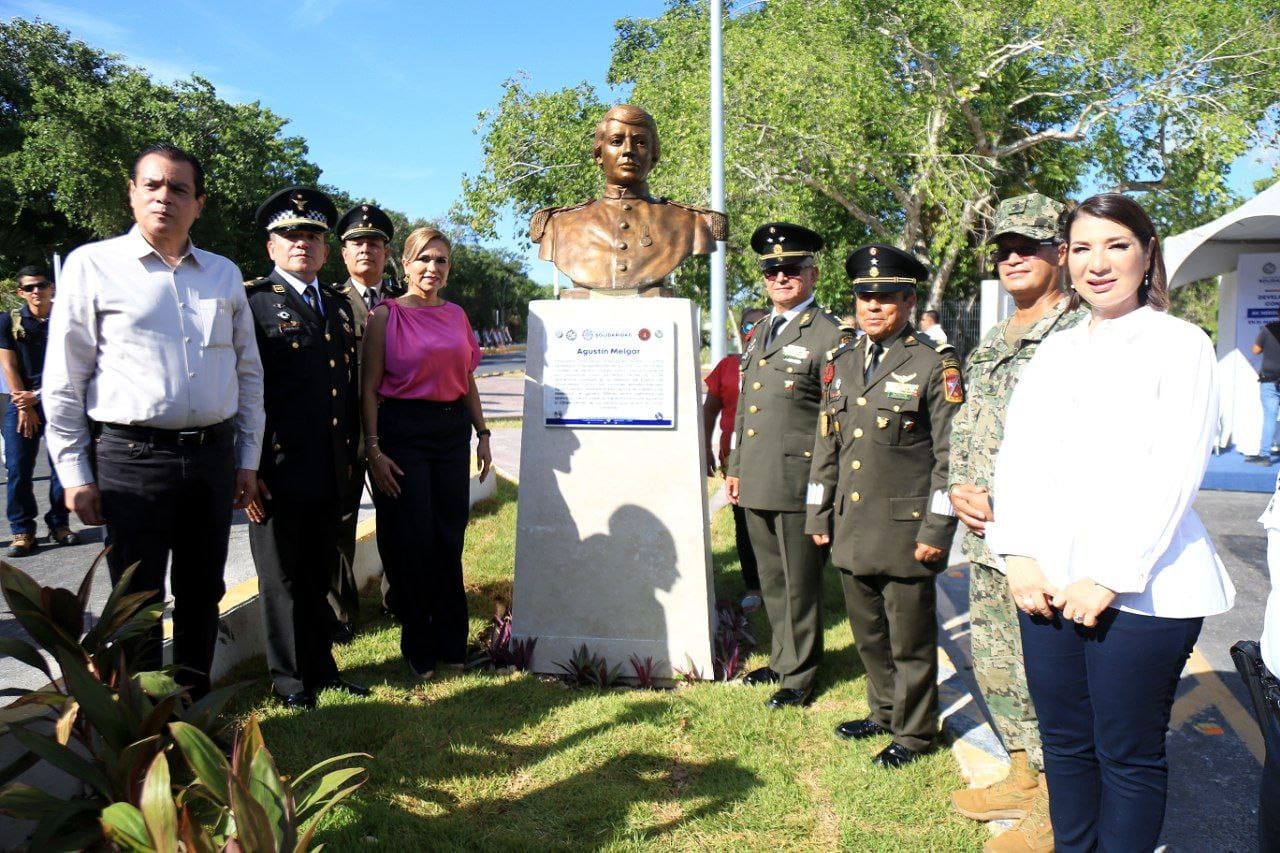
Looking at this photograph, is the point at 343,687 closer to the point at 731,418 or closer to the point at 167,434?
the point at 167,434

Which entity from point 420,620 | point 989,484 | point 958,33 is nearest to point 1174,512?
point 989,484

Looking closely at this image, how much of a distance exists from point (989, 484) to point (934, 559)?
390mm

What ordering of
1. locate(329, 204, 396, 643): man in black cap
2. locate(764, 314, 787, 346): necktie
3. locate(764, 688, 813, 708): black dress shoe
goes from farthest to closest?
locate(329, 204, 396, 643): man in black cap < locate(764, 314, 787, 346): necktie < locate(764, 688, 813, 708): black dress shoe

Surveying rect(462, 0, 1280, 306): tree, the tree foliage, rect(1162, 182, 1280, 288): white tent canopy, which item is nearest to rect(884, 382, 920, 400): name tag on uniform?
rect(1162, 182, 1280, 288): white tent canopy

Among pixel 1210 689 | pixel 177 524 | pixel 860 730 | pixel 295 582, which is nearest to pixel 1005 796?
pixel 860 730

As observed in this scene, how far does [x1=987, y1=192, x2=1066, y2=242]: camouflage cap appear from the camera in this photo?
106 inches

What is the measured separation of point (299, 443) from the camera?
3500 millimetres

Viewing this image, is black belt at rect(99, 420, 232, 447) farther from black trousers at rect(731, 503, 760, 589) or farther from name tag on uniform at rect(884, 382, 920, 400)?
black trousers at rect(731, 503, 760, 589)

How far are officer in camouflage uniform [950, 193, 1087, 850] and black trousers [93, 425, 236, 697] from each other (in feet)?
8.18

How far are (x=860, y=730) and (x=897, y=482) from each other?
1.01 metres

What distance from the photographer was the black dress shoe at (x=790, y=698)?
369cm

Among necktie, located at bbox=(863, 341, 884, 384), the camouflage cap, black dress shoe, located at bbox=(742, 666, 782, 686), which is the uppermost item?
the camouflage cap

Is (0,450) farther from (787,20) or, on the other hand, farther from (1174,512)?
(787,20)

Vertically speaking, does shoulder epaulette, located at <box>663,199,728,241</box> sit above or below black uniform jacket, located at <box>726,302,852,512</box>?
above
